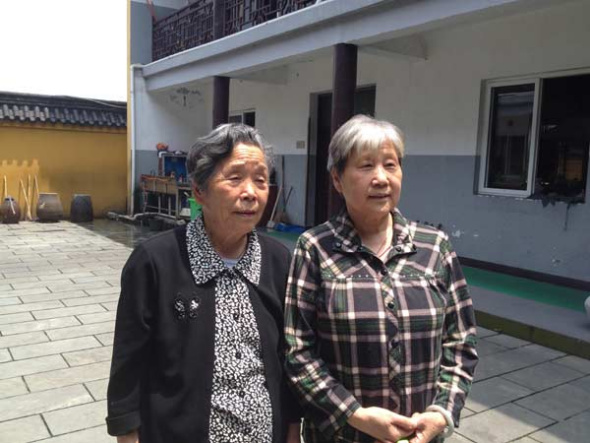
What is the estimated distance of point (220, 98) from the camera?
30.0 ft

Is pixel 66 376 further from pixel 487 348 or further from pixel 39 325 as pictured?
pixel 487 348

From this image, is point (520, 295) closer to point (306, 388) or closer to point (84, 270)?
point (306, 388)

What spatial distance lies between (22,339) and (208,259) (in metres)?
3.57

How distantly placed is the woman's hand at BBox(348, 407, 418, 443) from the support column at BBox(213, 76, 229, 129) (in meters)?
8.05

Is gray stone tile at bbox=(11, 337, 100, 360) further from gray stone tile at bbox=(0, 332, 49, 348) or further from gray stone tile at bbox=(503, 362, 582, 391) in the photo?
gray stone tile at bbox=(503, 362, 582, 391)

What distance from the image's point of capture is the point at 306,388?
1.53 meters

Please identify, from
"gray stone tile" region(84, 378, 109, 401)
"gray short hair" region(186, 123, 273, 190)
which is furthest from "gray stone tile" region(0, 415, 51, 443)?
"gray short hair" region(186, 123, 273, 190)

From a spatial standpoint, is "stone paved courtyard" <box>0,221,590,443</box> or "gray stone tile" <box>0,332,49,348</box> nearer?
"stone paved courtyard" <box>0,221,590,443</box>

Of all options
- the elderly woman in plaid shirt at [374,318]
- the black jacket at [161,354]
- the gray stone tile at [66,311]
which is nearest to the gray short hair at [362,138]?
the elderly woman in plaid shirt at [374,318]

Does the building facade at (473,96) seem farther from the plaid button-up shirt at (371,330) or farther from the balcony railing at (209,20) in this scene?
the plaid button-up shirt at (371,330)

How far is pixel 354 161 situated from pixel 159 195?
10.4 metres

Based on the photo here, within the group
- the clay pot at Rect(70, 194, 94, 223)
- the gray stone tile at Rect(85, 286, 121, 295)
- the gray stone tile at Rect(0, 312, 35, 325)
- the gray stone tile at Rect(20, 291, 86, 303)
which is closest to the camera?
the gray stone tile at Rect(0, 312, 35, 325)

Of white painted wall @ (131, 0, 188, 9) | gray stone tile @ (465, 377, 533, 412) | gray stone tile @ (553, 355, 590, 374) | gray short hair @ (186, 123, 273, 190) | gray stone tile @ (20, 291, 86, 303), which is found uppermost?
white painted wall @ (131, 0, 188, 9)

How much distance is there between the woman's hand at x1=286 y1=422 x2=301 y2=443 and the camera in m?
1.65
